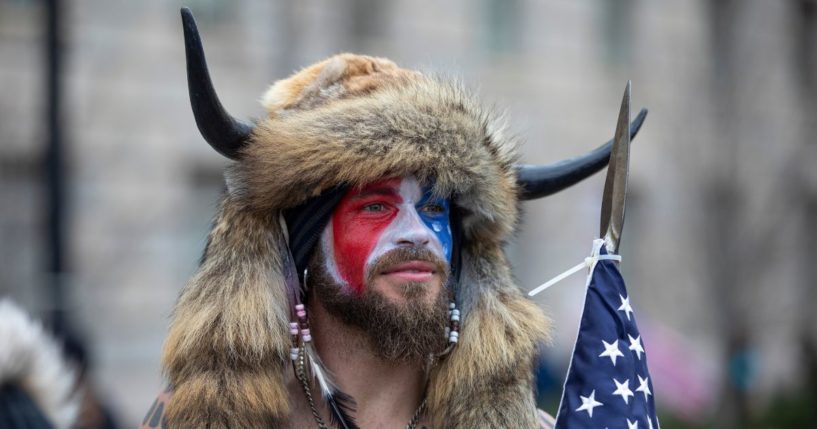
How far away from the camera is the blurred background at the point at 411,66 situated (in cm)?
891

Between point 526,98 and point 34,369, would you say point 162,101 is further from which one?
point 34,369

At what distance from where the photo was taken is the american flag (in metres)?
2.99

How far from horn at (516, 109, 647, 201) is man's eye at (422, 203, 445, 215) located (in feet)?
1.07

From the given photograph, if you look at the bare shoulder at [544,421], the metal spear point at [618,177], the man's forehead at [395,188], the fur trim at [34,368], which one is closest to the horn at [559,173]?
the metal spear point at [618,177]

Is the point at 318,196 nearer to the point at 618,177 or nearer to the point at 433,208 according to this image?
the point at 433,208

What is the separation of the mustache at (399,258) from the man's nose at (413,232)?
0.02 m

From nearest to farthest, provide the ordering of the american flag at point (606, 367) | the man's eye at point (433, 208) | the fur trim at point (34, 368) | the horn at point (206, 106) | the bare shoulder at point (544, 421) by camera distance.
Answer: the horn at point (206, 106) → the american flag at point (606, 367) → the man's eye at point (433, 208) → the bare shoulder at point (544, 421) → the fur trim at point (34, 368)

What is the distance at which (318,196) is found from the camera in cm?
Result: 320

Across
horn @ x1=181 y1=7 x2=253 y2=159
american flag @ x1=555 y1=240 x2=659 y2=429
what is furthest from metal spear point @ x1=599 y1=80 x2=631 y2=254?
horn @ x1=181 y1=7 x2=253 y2=159

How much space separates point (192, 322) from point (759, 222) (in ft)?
23.3

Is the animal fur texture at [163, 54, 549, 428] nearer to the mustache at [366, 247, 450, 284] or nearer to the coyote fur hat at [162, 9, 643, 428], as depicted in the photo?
the coyote fur hat at [162, 9, 643, 428]

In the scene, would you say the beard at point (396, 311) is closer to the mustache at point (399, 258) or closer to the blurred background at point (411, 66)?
the mustache at point (399, 258)

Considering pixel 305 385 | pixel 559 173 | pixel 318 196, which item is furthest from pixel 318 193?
pixel 559 173

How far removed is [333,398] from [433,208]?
61 centimetres
